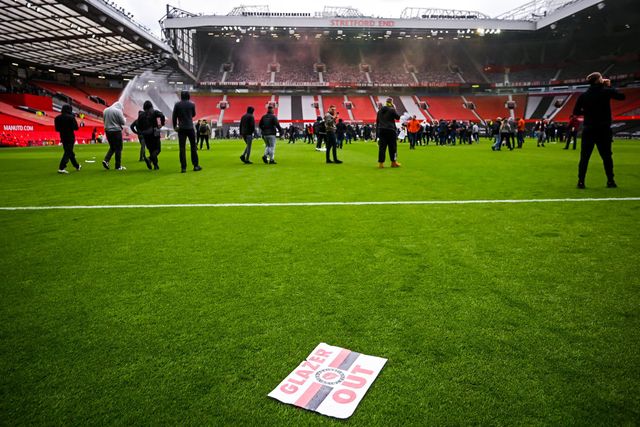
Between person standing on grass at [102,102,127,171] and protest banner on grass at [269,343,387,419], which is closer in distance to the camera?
protest banner on grass at [269,343,387,419]

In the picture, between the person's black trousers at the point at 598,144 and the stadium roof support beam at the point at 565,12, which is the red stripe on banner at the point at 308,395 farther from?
the stadium roof support beam at the point at 565,12

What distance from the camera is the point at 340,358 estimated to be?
1.91 metres

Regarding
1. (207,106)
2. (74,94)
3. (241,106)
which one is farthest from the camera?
(241,106)

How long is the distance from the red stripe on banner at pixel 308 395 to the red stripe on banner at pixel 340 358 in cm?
14

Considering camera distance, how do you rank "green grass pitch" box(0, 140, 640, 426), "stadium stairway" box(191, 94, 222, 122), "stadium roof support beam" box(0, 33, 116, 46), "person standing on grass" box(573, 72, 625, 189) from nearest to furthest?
1. "green grass pitch" box(0, 140, 640, 426)
2. "person standing on grass" box(573, 72, 625, 189)
3. "stadium roof support beam" box(0, 33, 116, 46)
4. "stadium stairway" box(191, 94, 222, 122)

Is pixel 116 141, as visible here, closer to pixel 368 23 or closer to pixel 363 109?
pixel 368 23

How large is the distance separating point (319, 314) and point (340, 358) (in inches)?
18.7

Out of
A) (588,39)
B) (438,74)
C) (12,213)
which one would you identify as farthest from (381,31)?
(12,213)

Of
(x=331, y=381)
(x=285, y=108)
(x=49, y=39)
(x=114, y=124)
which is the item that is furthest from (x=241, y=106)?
(x=331, y=381)

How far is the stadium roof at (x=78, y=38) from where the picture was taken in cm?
2636

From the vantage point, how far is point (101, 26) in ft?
99.5

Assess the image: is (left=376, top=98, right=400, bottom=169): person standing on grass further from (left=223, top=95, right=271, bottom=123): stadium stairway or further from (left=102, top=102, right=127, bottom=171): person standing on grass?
(left=223, top=95, right=271, bottom=123): stadium stairway

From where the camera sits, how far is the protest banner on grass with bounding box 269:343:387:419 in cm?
162

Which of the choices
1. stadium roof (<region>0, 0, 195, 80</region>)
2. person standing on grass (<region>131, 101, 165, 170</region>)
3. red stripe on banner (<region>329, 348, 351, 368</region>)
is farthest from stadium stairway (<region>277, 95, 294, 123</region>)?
red stripe on banner (<region>329, 348, 351, 368</region>)
